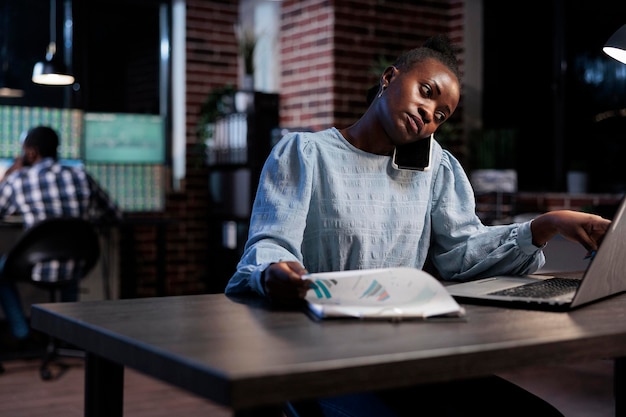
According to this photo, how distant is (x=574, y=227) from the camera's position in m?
1.39

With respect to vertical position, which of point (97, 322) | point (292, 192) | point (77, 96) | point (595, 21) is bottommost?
point (97, 322)

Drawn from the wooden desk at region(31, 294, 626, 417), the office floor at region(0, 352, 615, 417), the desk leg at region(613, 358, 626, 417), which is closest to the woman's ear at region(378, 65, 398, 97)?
the wooden desk at region(31, 294, 626, 417)

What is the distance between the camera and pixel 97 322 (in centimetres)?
100

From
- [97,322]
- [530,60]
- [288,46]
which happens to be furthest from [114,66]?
[97,322]

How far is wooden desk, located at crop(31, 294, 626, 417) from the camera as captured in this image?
741mm

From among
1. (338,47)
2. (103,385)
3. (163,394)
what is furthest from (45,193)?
(103,385)

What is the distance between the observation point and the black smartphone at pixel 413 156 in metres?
1.53

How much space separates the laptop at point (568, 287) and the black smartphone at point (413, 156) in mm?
262

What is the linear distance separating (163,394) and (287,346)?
2970 mm

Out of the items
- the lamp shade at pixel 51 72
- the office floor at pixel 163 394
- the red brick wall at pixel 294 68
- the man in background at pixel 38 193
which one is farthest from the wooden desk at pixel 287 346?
the lamp shade at pixel 51 72

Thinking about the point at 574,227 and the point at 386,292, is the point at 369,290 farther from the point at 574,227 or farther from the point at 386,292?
the point at 574,227

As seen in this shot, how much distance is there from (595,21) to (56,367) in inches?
147

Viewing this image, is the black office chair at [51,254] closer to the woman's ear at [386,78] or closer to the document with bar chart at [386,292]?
the woman's ear at [386,78]

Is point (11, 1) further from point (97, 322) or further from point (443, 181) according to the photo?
point (97, 322)
